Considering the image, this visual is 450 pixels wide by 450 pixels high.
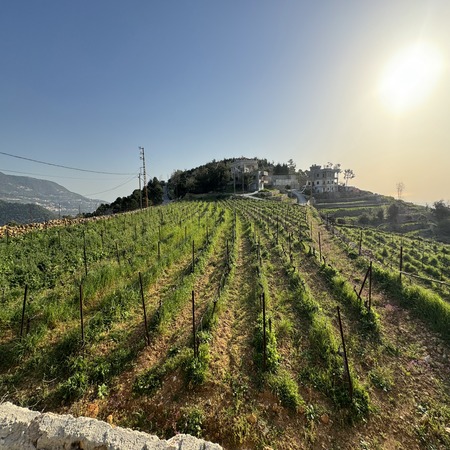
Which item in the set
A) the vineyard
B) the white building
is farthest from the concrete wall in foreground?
the white building

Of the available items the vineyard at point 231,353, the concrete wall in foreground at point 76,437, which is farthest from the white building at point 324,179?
the concrete wall in foreground at point 76,437

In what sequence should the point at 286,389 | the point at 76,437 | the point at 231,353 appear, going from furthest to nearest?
the point at 231,353, the point at 286,389, the point at 76,437

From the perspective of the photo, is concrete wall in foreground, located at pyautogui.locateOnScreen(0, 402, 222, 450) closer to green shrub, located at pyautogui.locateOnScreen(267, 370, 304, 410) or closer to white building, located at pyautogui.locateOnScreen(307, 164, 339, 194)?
green shrub, located at pyautogui.locateOnScreen(267, 370, 304, 410)

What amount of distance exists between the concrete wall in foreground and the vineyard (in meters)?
1.12

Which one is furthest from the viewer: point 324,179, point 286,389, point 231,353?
point 324,179

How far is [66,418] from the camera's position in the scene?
10.8 feet

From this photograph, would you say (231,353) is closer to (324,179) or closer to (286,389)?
(286,389)

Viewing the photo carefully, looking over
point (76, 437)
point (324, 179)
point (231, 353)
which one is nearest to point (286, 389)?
point (231, 353)

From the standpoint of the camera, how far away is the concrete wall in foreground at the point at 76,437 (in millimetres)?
3020

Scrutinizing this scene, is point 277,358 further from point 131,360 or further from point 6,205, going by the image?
point 6,205

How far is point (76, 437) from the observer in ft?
10.1

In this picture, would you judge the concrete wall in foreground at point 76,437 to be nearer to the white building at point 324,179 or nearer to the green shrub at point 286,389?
the green shrub at point 286,389

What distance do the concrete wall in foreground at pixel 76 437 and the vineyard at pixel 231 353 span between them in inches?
44.1

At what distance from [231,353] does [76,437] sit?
11.3ft
